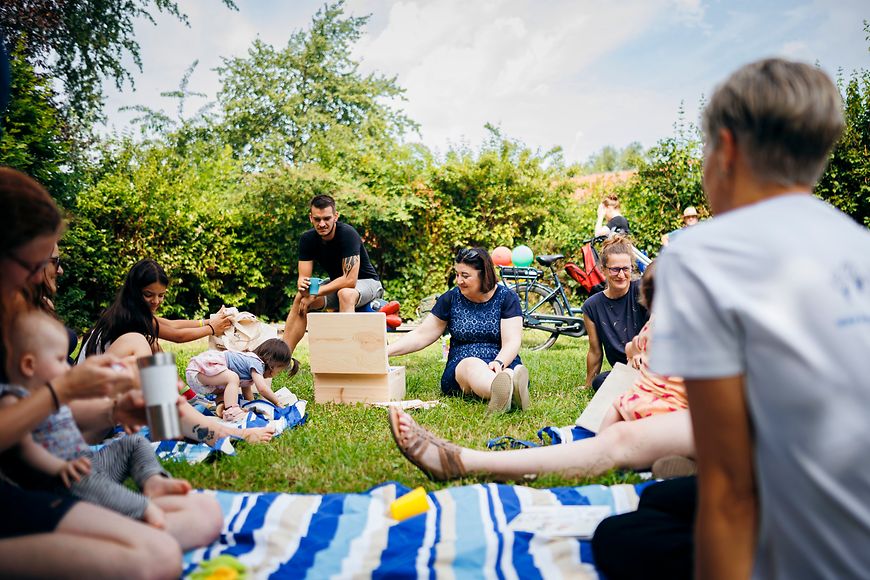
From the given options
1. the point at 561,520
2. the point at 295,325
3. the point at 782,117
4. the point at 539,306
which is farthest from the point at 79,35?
the point at 782,117

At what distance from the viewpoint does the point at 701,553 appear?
108 centimetres

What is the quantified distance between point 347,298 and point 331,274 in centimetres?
A: 48

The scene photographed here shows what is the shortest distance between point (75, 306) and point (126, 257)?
3.58 feet

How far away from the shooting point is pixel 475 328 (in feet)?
15.6

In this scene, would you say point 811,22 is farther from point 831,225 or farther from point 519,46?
point 831,225

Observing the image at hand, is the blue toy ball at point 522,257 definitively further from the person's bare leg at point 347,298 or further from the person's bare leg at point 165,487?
the person's bare leg at point 165,487

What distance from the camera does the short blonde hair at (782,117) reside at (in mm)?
1048

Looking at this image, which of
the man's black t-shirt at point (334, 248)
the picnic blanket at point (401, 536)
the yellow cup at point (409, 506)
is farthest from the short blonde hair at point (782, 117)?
the man's black t-shirt at point (334, 248)

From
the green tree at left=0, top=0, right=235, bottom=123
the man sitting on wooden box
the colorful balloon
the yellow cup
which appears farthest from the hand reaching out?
the green tree at left=0, top=0, right=235, bottom=123

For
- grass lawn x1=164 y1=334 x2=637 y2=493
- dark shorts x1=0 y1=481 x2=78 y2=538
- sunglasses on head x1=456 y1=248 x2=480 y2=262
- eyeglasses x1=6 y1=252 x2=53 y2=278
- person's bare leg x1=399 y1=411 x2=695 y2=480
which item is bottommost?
grass lawn x1=164 y1=334 x2=637 y2=493

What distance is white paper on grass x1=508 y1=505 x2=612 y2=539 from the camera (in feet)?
7.02

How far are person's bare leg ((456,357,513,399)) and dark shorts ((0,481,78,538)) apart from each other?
3.07 metres

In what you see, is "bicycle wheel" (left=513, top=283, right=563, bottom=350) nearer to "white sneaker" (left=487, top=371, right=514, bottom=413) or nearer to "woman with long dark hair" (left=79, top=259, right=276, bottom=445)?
"white sneaker" (left=487, top=371, right=514, bottom=413)

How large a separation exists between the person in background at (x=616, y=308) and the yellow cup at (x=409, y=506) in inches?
102
